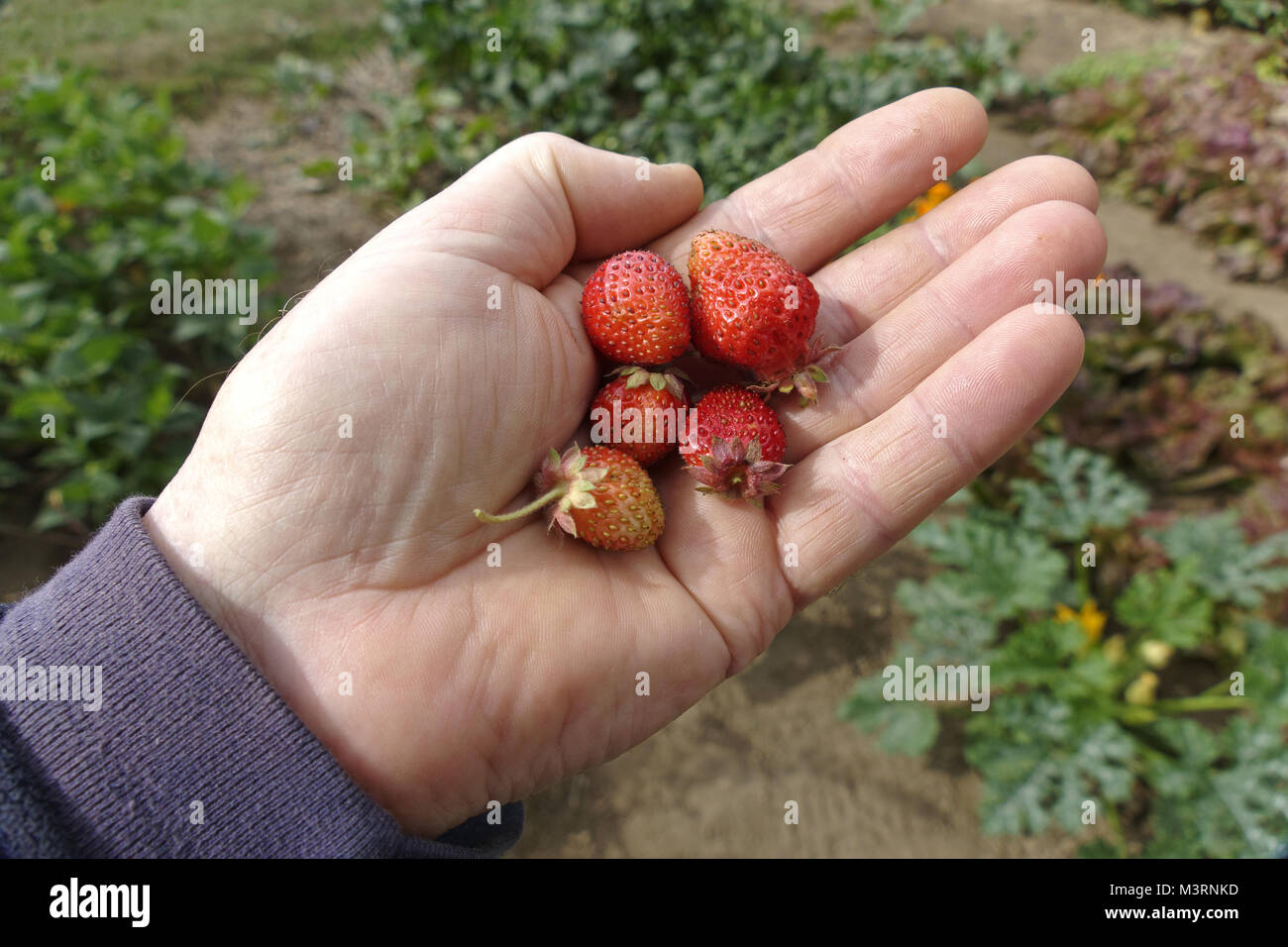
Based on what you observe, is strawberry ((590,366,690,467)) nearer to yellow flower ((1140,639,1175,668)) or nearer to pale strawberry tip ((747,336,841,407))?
pale strawberry tip ((747,336,841,407))

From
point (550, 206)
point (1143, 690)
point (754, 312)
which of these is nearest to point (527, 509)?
point (754, 312)

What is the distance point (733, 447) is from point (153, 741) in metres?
1.40

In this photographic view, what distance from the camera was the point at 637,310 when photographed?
2.22 meters

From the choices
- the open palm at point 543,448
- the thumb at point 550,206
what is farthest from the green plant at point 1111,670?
the thumb at point 550,206

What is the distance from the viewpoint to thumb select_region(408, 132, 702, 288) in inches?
87.1

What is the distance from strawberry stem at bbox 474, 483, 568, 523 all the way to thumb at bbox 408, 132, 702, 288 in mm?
606

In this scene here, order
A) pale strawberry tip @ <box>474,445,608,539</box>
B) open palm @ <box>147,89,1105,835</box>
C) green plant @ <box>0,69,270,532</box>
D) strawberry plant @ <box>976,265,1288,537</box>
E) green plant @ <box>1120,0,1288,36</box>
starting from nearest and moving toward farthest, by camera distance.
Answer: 1. open palm @ <box>147,89,1105,835</box>
2. pale strawberry tip @ <box>474,445,608,539</box>
3. green plant @ <box>0,69,270,532</box>
4. strawberry plant @ <box>976,265,1288,537</box>
5. green plant @ <box>1120,0,1288,36</box>

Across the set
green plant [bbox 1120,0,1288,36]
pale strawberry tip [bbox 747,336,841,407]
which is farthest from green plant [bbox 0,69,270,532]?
green plant [bbox 1120,0,1288,36]

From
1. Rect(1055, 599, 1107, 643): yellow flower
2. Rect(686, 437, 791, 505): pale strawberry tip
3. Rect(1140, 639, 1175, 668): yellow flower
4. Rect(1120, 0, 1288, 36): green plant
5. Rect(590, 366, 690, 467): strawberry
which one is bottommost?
Rect(1140, 639, 1175, 668): yellow flower

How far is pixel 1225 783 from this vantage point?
282 cm

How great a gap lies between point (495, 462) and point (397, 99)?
3653 mm

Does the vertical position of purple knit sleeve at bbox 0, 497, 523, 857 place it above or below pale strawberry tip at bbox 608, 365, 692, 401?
below

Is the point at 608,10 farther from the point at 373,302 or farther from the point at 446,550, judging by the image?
the point at 446,550
